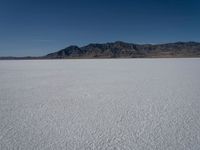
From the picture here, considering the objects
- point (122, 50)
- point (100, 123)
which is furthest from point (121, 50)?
point (100, 123)

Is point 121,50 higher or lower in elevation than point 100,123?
higher

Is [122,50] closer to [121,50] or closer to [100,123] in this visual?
[121,50]

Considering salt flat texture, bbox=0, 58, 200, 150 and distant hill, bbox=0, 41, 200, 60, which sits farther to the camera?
distant hill, bbox=0, 41, 200, 60

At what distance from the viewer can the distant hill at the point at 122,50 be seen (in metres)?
98.4

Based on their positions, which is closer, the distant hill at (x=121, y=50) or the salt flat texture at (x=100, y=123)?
the salt flat texture at (x=100, y=123)

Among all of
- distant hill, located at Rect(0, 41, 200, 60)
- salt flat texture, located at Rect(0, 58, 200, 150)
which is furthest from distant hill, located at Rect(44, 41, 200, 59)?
salt flat texture, located at Rect(0, 58, 200, 150)

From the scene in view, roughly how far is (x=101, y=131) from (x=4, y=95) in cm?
316

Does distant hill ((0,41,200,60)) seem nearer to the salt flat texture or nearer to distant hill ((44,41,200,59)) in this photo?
distant hill ((44,41,200,59))

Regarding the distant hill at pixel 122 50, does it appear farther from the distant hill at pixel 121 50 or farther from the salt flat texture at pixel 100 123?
the salt flat texture at pixel 100 123

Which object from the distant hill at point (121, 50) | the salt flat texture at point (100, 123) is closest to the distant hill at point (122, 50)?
the distant hill at point (121, 50)

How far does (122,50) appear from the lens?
107875mm

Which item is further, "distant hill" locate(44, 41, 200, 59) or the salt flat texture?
"distant hill" locate(44, 41, 200, 59)

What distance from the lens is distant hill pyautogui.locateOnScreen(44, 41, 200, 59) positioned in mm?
98438

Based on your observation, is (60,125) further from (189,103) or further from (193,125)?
(189,103)
